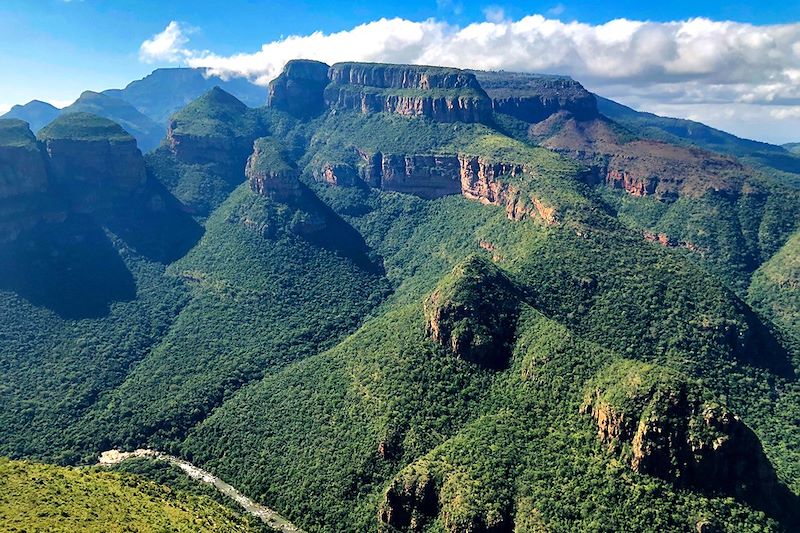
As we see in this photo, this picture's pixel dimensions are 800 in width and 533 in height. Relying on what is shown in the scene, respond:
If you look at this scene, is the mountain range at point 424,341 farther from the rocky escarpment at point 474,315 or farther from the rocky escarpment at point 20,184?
the rocky escarpment at point 20,184

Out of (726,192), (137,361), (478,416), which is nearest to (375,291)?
(137,361)

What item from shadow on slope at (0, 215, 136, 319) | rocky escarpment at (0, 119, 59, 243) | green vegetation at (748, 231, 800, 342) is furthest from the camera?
rocky escarpment at (0, 119, 59, 243)

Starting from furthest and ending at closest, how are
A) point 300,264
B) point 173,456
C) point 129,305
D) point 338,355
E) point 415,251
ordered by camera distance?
point 415,251, point 300,264, point 129,305, point 338,355, point 173,456

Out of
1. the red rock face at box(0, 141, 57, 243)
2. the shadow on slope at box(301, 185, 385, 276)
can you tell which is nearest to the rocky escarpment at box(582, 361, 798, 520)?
the shadow on slope at box(301, 185, 385, 276)

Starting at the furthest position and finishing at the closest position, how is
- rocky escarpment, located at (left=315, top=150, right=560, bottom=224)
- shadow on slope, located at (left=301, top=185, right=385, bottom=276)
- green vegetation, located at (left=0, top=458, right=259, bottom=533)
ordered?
1. shadow on slope, located at (left=301, top=185, right=385, bottom=276)
2. rocky escarpment, located at (left=315, top=150, right=560, bottom=224)
3. green vegetation, located at (left=0, top=458, right=259, bottom=533)

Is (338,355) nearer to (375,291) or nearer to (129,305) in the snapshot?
(375,291)

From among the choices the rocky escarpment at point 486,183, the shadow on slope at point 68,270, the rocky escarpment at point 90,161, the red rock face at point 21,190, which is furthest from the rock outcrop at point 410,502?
the rocky escarpment at point 90,161

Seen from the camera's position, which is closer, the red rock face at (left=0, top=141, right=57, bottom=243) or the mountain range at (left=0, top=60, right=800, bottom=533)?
the mountain range at (left=0, top=60, right=800, bottom=533)

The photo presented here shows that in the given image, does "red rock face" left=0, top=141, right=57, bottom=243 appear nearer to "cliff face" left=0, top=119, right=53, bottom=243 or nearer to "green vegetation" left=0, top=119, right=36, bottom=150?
"cliff face" left=0, top=119, right=53, bottom=243
